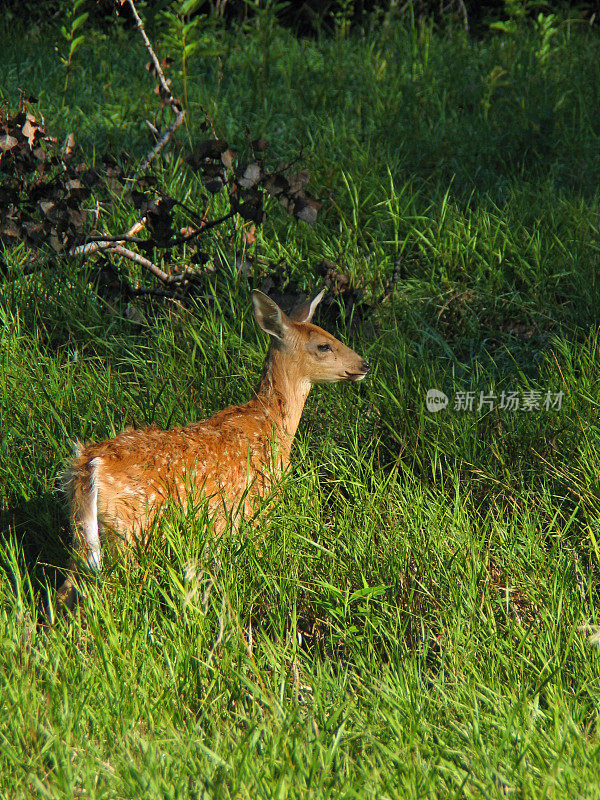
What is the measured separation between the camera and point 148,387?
4.24 m

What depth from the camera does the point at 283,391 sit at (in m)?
4.07

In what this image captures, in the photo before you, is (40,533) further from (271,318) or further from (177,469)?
(271,318)

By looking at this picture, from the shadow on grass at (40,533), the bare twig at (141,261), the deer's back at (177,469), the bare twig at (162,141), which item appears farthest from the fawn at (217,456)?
the bare twig at (162,141)

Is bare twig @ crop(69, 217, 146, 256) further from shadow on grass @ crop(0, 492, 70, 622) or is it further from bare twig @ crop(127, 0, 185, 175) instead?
shadow on grass @ crop(0, 492, 70, 622)

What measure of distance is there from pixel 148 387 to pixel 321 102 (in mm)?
3282

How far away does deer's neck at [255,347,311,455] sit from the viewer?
4.00m

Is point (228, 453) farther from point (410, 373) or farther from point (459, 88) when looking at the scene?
point (459, 88)

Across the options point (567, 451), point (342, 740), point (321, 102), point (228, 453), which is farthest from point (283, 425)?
point (321, 102)

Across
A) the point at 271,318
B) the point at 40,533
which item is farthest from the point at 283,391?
the point at 40,533

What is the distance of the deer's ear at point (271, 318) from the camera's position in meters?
4.09

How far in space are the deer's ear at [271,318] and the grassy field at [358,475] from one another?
0.34 meters

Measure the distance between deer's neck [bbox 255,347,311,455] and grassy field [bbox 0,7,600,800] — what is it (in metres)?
0.16

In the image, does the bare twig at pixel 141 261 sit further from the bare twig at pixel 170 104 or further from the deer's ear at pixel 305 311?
the deer's ear at pixel 305 311

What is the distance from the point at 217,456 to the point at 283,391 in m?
0.63
